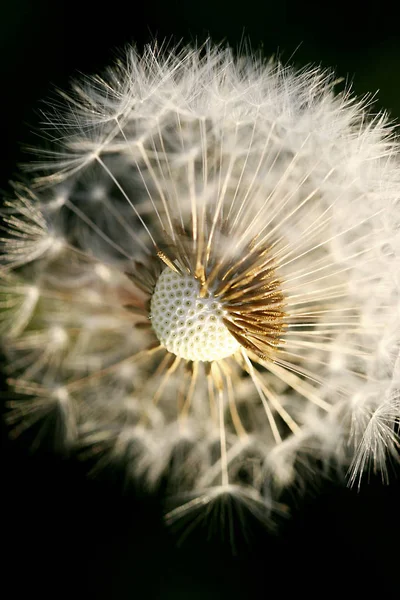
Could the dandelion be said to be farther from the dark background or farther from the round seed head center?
the dark background

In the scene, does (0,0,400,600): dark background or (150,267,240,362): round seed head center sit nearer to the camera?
(150,267,240,362): round seed head center

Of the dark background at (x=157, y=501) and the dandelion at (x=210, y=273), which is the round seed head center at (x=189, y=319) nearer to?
the dandelion at (x=210, y=273)

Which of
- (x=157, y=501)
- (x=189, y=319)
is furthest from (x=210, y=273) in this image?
(x=157, y=501)

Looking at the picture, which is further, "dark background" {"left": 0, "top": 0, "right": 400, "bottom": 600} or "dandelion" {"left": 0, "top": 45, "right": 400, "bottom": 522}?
"dark background" {"left": 0, "top": 0, "right": 400, "bottom": 600}

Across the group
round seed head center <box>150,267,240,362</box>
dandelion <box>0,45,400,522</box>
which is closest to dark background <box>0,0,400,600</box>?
dandelion <box>0,45,400,522</box>

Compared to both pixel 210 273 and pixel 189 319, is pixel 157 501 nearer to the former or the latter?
pixel 189 319

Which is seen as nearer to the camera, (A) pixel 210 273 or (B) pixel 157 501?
(A) pixel 210 273

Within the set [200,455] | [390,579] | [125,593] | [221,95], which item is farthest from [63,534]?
[221,95]

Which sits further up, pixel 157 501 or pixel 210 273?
pixel 210 273
